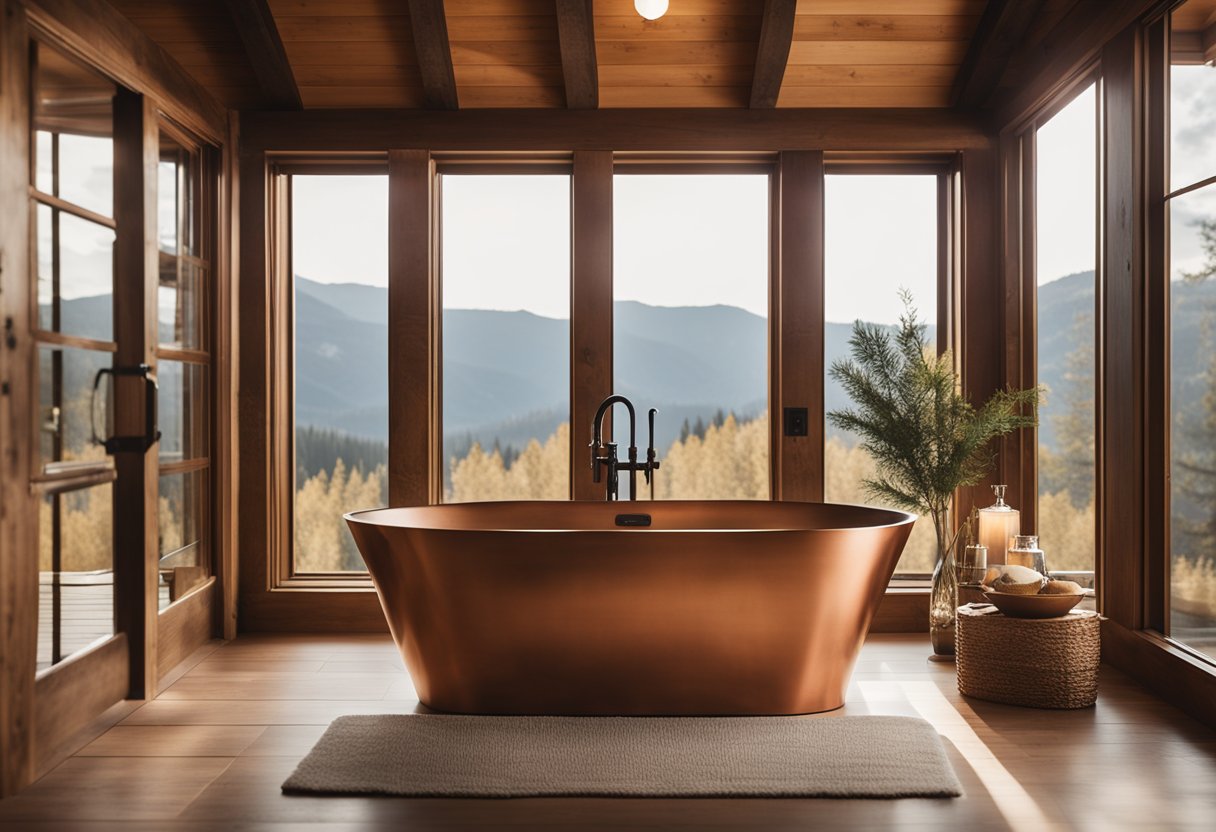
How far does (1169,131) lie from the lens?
2.87 m

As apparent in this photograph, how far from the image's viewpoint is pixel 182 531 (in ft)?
11.3

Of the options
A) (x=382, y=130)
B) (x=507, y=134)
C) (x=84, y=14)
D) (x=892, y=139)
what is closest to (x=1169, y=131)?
(x=892, y=139)

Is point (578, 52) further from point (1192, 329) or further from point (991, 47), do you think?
point (1192, 329)

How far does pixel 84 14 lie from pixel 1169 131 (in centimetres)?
315

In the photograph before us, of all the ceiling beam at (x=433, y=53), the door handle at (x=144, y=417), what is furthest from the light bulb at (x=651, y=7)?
the door handle at (x=144, y=417)

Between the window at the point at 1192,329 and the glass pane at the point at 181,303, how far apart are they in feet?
10.4

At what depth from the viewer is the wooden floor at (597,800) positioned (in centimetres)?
206

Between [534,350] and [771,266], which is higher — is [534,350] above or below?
below

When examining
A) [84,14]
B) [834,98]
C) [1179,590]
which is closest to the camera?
[84,14]

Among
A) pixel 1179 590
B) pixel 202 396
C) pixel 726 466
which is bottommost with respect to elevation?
pixel 1179 590

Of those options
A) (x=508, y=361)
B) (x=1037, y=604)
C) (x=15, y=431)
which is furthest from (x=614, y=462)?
(x=15, y=431)

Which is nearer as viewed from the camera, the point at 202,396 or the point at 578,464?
the point at 202,396

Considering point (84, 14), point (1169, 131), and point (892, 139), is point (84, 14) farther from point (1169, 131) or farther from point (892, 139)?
point (1169, 131)

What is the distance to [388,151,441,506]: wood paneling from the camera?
12.7ft
